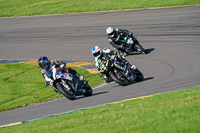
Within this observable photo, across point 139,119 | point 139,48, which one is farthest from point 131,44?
point 139,119

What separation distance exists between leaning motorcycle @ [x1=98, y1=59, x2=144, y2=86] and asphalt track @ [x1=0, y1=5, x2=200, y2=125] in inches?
12.0

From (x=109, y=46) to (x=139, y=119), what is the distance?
59.1 feet

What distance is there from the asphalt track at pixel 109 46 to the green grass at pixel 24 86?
1.11 m

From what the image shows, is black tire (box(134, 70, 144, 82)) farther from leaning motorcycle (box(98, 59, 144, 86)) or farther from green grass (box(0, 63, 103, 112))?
green grass (box(0, 63, 103, 112))

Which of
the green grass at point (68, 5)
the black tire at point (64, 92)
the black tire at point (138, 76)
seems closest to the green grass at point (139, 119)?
the black tire at point (64, 92)

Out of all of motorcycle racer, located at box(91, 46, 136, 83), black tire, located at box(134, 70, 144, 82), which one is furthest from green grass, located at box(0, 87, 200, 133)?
black tire, located at box(134, 70, 144, 82)

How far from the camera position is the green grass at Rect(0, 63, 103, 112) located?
1802cm

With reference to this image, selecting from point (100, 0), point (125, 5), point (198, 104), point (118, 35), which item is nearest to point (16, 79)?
point (118, 35)

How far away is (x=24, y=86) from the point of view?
20.5 m

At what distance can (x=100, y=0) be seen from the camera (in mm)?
41812

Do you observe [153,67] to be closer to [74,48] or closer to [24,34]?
[74,48]

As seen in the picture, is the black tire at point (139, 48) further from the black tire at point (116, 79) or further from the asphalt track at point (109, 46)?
the black tire at point (116, 79)

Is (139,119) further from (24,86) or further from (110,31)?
(110,31)

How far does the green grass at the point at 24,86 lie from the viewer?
18.0 m
